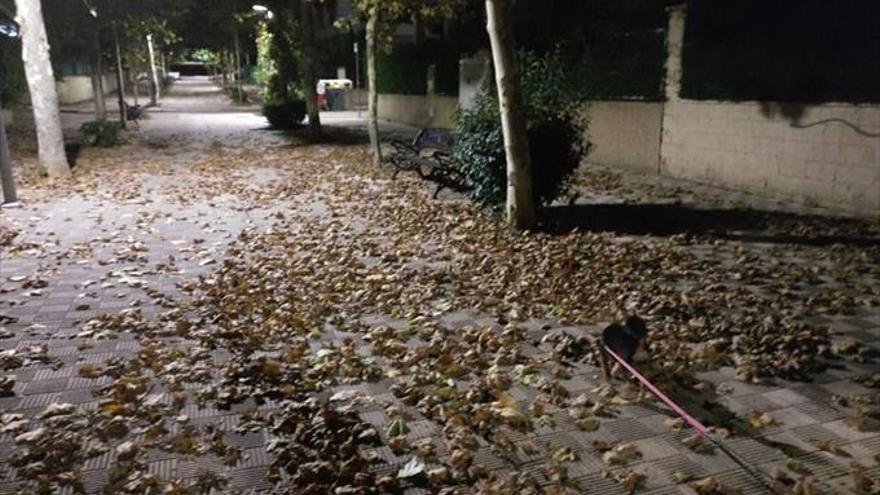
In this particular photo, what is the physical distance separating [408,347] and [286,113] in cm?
2025

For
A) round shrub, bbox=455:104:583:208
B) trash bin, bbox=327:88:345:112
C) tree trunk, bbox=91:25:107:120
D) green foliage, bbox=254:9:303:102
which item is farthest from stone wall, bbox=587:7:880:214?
trash bin, bbox=327:88:345:112

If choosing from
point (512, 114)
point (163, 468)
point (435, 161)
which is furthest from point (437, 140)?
point (163, 468)

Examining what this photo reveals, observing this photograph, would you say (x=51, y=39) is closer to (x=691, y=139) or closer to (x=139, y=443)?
(x=691, y=139)

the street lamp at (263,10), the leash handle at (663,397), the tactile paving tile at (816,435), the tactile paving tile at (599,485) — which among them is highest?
the street lamp at (263,10)

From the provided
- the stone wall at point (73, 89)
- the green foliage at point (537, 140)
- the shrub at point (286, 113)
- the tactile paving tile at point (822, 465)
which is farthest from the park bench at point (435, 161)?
the stone wall at point (73, 89)

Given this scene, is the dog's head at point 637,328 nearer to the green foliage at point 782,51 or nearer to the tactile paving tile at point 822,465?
the tactile paving tile at point 822,465

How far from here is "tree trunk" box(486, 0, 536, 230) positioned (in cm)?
711

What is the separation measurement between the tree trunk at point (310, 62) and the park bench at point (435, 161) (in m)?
7.10

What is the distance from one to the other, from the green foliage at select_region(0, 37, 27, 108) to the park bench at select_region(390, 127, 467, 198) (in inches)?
675

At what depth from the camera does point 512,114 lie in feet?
23.8

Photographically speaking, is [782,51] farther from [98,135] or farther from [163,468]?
[98,135]

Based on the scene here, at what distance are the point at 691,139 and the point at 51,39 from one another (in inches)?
952

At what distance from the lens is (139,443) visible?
131 inches

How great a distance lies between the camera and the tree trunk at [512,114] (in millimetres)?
7113
